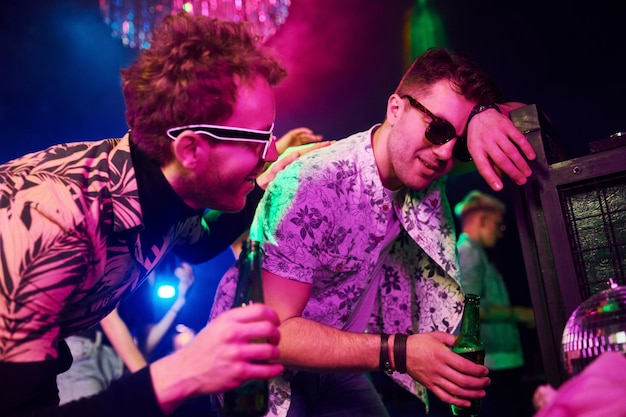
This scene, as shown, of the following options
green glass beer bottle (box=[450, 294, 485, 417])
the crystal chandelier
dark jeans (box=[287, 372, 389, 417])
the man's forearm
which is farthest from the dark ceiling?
green glass beer bottle (box=[450, 294, 485, 417])

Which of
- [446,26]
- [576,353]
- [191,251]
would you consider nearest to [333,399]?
[191,251]

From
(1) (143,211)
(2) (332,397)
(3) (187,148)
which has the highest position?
(3) (187,148)

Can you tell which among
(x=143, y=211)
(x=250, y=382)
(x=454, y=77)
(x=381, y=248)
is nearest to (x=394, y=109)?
(x=454, y=77)

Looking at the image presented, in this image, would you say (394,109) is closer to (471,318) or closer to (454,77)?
(454,77)

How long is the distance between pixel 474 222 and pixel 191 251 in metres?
3.78

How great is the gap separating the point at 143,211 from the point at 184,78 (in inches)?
16.6

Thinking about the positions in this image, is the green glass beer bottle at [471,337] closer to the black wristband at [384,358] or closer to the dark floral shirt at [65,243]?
the black wristband at [384,358]

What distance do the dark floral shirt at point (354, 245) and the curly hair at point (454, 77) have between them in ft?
1.03

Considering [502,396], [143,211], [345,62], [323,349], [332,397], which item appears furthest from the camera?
[345,62]

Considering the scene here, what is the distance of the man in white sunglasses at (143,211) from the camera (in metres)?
1.02

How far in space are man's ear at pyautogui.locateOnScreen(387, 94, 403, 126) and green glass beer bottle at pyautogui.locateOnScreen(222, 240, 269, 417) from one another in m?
1.21

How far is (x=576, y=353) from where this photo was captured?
125 cm

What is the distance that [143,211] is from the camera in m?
1.39

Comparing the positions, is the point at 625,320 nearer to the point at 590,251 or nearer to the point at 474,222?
the point at 590,251
